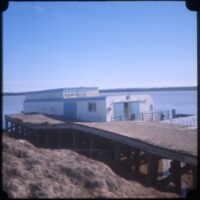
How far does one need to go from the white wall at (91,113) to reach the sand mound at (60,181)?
37.4ft

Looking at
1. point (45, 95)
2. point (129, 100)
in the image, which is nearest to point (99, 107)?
point (129, 100)

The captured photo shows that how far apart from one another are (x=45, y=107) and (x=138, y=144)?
2180cm

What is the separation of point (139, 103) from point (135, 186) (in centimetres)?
1600

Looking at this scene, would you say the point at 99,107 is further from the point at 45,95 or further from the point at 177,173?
the point at 45,95

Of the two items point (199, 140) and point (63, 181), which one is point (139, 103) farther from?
point (199, 140)

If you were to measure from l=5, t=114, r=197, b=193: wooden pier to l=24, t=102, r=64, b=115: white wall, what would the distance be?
5047 mm

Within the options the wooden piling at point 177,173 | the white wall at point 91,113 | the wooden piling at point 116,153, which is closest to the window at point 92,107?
the white wall at point 91,113

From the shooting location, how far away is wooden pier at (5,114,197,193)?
13.1 metres

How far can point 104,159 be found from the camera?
1842 centimetres

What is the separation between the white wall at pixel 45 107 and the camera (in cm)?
3152

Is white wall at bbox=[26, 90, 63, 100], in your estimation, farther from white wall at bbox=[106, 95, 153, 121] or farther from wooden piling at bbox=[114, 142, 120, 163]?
wooden piling at bbox=[114, 142, 120, 163]

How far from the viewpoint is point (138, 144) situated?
14867mm

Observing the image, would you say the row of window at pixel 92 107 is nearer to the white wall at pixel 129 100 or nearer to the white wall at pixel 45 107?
the white wall at pixel 129 100

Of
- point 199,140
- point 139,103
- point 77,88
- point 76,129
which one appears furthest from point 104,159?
point 77,88
